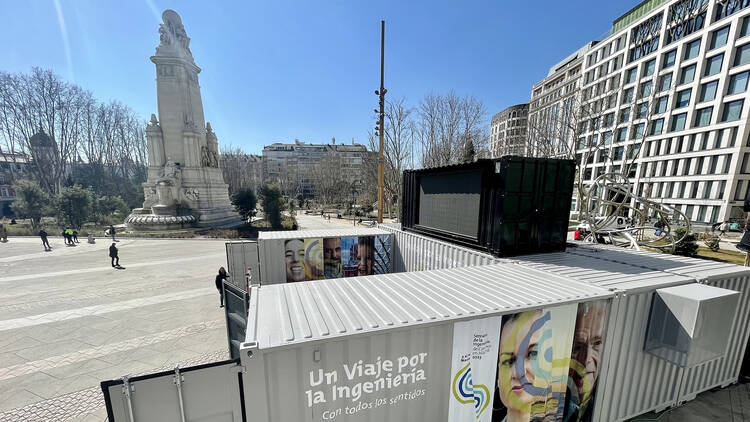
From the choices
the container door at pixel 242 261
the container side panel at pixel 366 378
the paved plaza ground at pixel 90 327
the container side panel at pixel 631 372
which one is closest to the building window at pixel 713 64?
the container side panel at pixel 631 372

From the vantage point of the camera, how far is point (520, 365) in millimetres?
4285

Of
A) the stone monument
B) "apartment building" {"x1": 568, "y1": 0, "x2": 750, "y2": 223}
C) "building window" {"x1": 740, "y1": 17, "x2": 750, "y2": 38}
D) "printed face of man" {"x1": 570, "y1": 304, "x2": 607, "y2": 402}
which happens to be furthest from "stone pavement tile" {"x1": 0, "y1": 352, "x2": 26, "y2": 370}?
"building window" {"x1": 740, "y1": 17, "x2": 750, "y2": 38}

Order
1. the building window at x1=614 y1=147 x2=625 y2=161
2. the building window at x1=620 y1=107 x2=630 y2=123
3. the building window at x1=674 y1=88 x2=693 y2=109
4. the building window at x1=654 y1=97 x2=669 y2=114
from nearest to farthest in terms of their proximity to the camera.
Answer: the building window at x1=674 y1=88 x2=693 y2=109 < the building window at x1=654 y1=97 x2=669 y2=114 < the building window at x1=620 y1=107 x2=630 y2=123 < the building window at x1=614 y1=147 x2=625 y2=161

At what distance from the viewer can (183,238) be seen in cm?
2475

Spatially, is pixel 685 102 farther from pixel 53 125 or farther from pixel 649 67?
pixel 53 125

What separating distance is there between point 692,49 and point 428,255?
178 ft

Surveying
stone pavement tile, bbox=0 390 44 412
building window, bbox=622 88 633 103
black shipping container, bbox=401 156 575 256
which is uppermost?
building window, bbox=622 88 633 103

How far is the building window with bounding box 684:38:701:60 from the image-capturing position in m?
33.9

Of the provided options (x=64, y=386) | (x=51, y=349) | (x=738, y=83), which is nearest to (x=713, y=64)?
(x=738, y=83)

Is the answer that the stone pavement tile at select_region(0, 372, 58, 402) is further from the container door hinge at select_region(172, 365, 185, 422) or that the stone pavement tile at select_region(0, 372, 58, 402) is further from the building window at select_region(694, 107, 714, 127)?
the building window at select_region(694, 107, 714, 127)

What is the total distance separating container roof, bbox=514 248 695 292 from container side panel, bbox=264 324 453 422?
388 centimetres

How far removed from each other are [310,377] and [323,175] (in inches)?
2305

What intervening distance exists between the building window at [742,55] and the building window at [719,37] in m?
1.95

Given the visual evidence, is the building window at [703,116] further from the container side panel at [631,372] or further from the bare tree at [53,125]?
the bare tree at [53,125]
